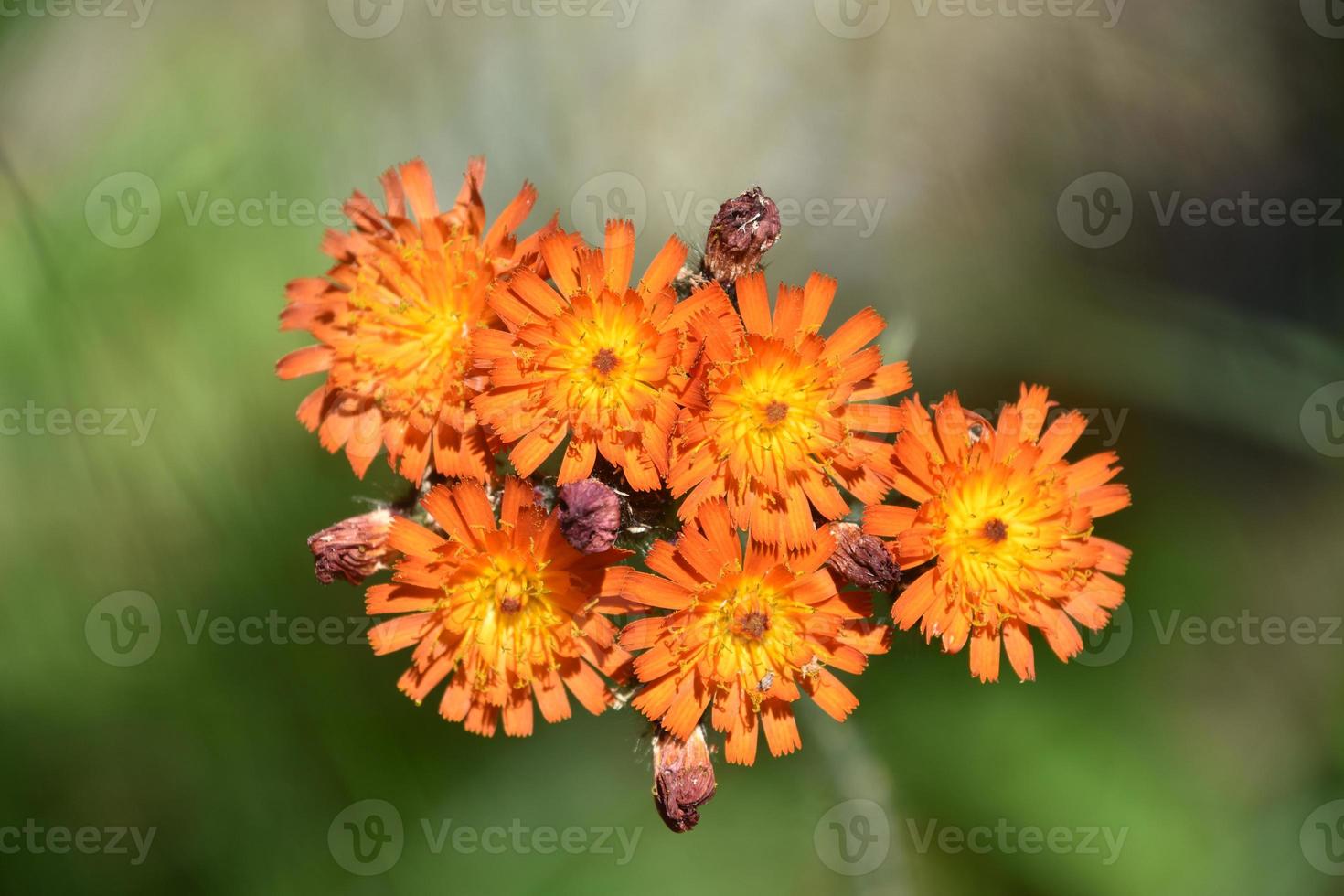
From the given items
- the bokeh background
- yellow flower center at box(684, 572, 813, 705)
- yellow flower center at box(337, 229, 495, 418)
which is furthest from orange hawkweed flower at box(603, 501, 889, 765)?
the bokeh background

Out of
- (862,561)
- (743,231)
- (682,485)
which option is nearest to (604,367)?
(682,485)

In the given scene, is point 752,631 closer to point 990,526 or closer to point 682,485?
point 682,485

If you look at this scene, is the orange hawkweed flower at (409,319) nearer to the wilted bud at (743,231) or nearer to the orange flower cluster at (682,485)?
the orange flower cluster at (682,485)

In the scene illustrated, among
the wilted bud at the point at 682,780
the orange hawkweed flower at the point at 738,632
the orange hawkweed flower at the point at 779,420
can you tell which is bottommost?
the wilted bud at the point at 682,780

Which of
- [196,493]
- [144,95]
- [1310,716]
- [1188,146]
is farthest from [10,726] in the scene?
[1188,146]

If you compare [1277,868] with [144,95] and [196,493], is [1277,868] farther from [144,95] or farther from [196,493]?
[144,95]

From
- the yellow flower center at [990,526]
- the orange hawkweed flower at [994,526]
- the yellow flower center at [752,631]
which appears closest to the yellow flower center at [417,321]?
the yellow flower center at [752,631]

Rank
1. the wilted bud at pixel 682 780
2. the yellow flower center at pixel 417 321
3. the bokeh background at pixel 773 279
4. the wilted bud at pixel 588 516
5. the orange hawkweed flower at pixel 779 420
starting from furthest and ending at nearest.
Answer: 1. the bokeh background at pixel 773 279
2. the yellow flower center at pixel 417 321
3. the wilted bud at pixel 682 780
4. the orange hawkweed flower at pixel 779 420
5. the wilted bud at pixel 588 516
